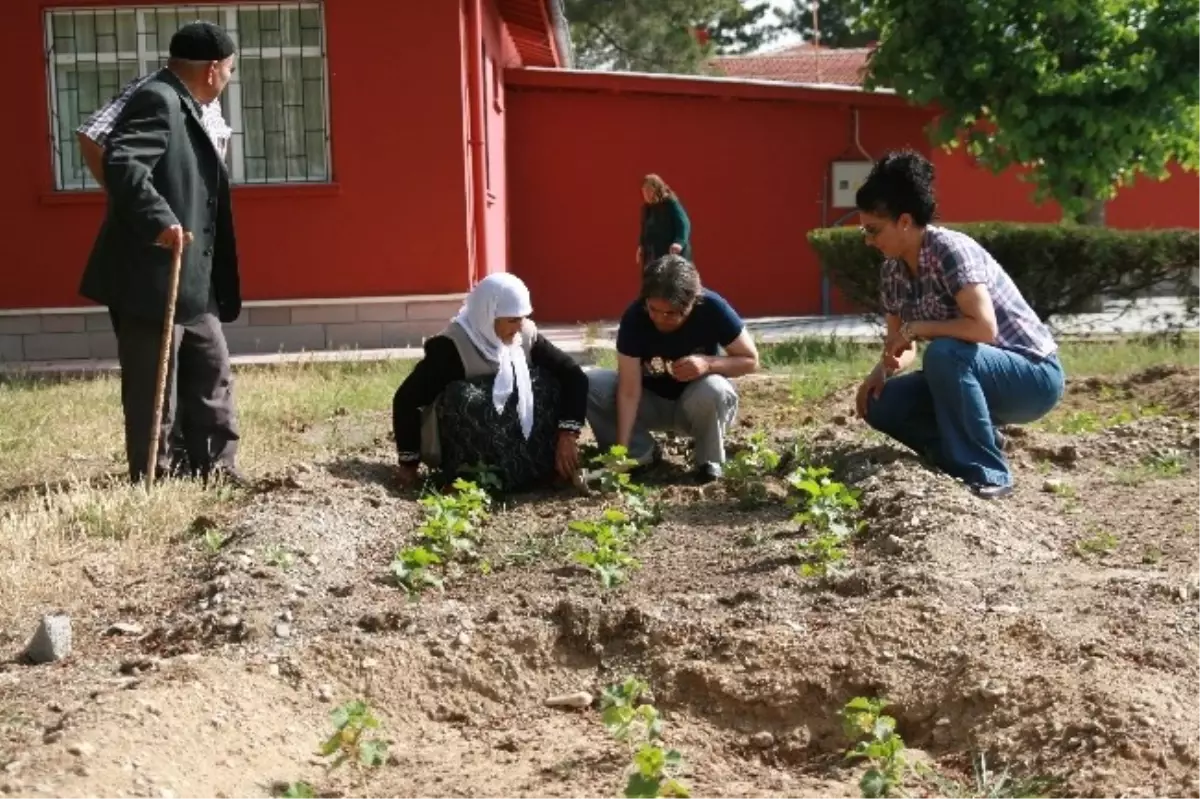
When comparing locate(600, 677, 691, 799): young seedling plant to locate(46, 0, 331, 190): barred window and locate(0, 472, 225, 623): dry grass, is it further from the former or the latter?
locate(46, 0, 331, 190): barred window

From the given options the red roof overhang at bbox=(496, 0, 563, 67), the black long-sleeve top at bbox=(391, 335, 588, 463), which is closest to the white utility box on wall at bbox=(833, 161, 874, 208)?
the red roof overhang at bbox=(496, 0, 563, 67)

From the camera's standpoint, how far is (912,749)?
3.71 metres

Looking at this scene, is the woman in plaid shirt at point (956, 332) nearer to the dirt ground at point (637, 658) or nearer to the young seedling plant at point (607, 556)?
the dirt ground at point (637, 658)

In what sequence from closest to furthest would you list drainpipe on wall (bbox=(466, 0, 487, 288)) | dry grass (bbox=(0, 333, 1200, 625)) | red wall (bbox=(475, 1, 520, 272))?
1. dry grass (bbox=(0, 333, 1200, 625))
2. drainpipe on wall (bbox=(466, 0, 487, 288))
3. red wall (bbox=(475, 1, 520, 272))

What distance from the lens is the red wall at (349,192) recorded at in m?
12.4

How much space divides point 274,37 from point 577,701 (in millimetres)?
Result: 9431

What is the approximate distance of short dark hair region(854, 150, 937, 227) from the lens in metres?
6.06

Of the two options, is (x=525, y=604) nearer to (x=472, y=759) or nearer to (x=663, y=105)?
(x=472, y=759)

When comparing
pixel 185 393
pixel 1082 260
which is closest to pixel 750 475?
pixel 185 393

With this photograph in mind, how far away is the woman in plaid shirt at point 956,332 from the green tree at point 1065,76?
30.4 feet

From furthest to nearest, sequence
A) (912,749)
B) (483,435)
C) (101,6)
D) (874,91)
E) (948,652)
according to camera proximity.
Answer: (874,91) → (101,6) → (483,435) → (948,652) → (912,749)

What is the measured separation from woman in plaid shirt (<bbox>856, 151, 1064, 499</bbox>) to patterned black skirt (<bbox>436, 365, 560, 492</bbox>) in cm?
128

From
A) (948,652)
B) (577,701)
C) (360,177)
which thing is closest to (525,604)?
(577,701)

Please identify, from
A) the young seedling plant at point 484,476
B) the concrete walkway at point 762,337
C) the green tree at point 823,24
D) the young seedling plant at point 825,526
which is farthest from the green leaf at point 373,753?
the green tree at point 823,24
